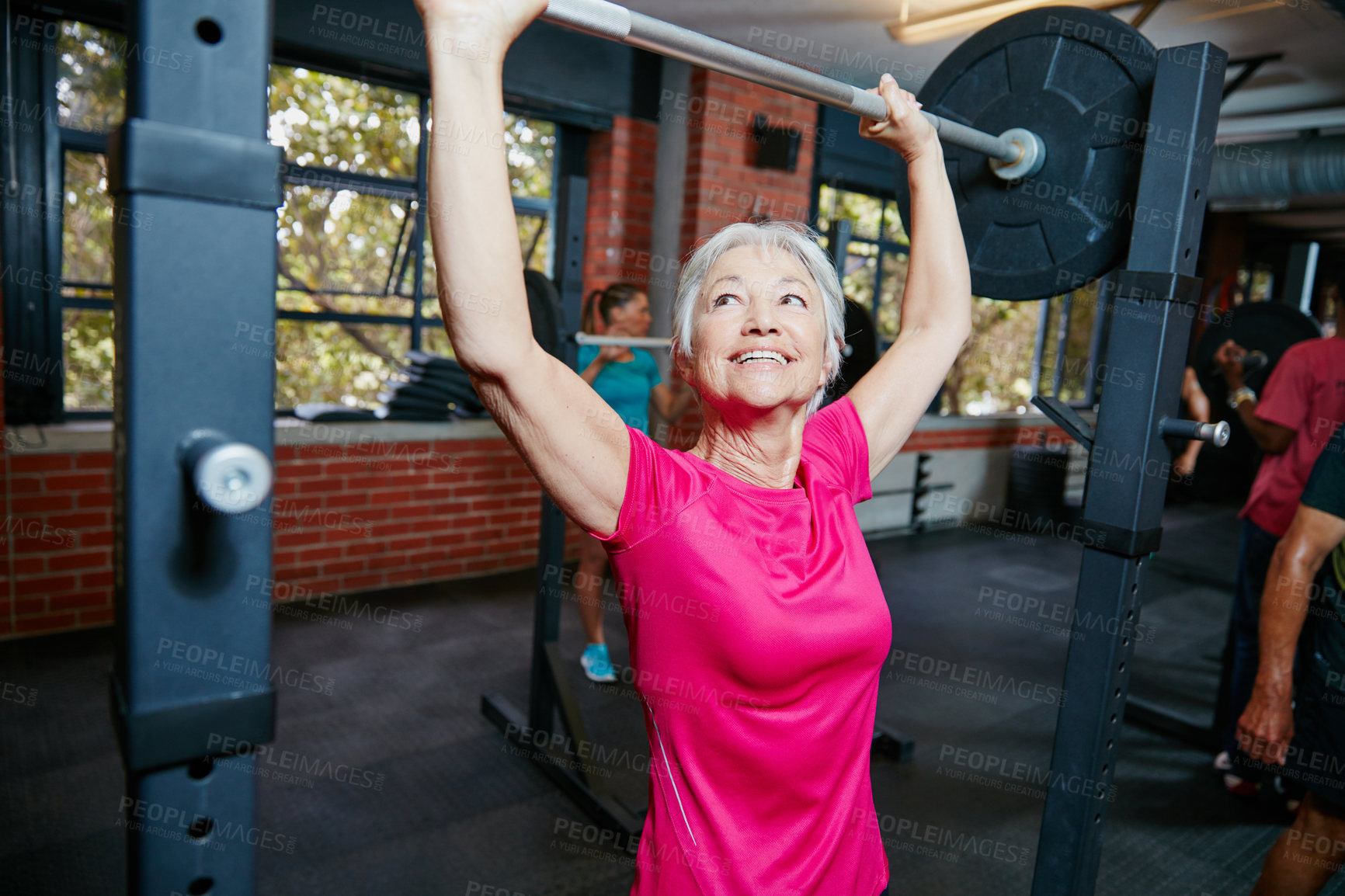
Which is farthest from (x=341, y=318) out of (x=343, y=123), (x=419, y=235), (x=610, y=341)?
(x=610, y=341)

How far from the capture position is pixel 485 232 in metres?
0.67

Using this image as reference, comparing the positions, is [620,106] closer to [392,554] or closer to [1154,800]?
[392,554]

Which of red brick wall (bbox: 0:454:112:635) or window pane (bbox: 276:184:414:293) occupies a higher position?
window pane (bbox: 276:184:414:293)

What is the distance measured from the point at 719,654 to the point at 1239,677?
2.53 metres

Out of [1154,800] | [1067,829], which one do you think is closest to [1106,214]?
[1067,829]

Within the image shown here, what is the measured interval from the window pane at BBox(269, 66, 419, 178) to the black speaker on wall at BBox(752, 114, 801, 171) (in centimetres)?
167

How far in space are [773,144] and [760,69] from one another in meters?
3.59

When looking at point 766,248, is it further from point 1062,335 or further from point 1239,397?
point 1062,335

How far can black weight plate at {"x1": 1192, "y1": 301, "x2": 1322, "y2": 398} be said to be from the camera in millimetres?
3482

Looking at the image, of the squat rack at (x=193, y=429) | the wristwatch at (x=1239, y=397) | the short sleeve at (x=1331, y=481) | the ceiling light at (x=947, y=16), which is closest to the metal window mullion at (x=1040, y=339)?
the ceiling light at (x=947, y=16)

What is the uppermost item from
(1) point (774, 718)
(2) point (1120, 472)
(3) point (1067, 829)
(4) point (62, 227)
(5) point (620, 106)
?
(5) point (620, 106)

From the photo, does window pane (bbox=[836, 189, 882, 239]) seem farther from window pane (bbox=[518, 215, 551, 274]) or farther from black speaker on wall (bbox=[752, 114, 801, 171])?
window pane (bbox=[518, 215, 551, 274])

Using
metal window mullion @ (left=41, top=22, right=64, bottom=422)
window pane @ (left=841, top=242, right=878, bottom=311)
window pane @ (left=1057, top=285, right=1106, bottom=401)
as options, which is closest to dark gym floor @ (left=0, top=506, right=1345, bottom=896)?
metal window mullion @ (left=41, top=22, right=64, bottom=422)

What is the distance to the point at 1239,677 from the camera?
272cm
